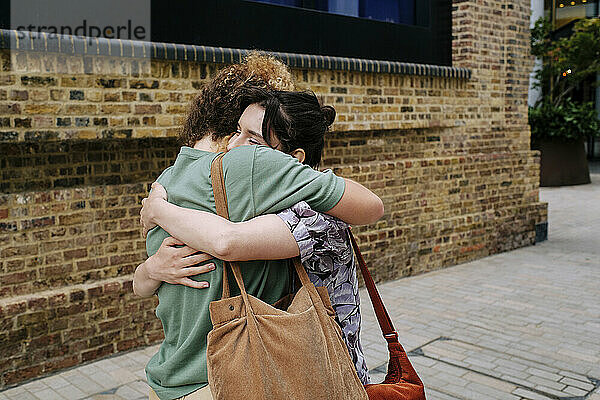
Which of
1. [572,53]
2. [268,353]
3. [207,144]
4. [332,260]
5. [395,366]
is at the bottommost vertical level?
[395,366]

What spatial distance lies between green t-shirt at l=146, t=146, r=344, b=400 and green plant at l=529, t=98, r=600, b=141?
16317 mm

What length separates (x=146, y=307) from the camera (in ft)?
16.8

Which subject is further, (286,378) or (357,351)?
(357,351)

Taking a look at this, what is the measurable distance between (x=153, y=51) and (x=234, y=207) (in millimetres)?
3576

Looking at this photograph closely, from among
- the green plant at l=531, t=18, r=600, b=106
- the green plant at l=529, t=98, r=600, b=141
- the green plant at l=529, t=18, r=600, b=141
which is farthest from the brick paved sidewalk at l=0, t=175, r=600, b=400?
the green plant at l=531, t=18, r=600, b=106

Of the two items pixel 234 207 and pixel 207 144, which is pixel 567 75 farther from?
pixel 234 207

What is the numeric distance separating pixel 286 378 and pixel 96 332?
3595mm

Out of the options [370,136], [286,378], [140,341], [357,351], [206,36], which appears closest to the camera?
[286,378]

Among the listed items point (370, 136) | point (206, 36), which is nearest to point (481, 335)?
point (370, 136)

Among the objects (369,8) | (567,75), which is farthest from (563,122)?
(369,8)

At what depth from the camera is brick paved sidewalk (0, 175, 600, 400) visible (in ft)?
14.3

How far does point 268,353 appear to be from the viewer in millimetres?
1600

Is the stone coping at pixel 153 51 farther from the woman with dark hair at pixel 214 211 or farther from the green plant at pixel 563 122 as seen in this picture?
the green plant at pixel 563 122

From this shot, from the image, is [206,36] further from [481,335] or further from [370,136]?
[481,335]
